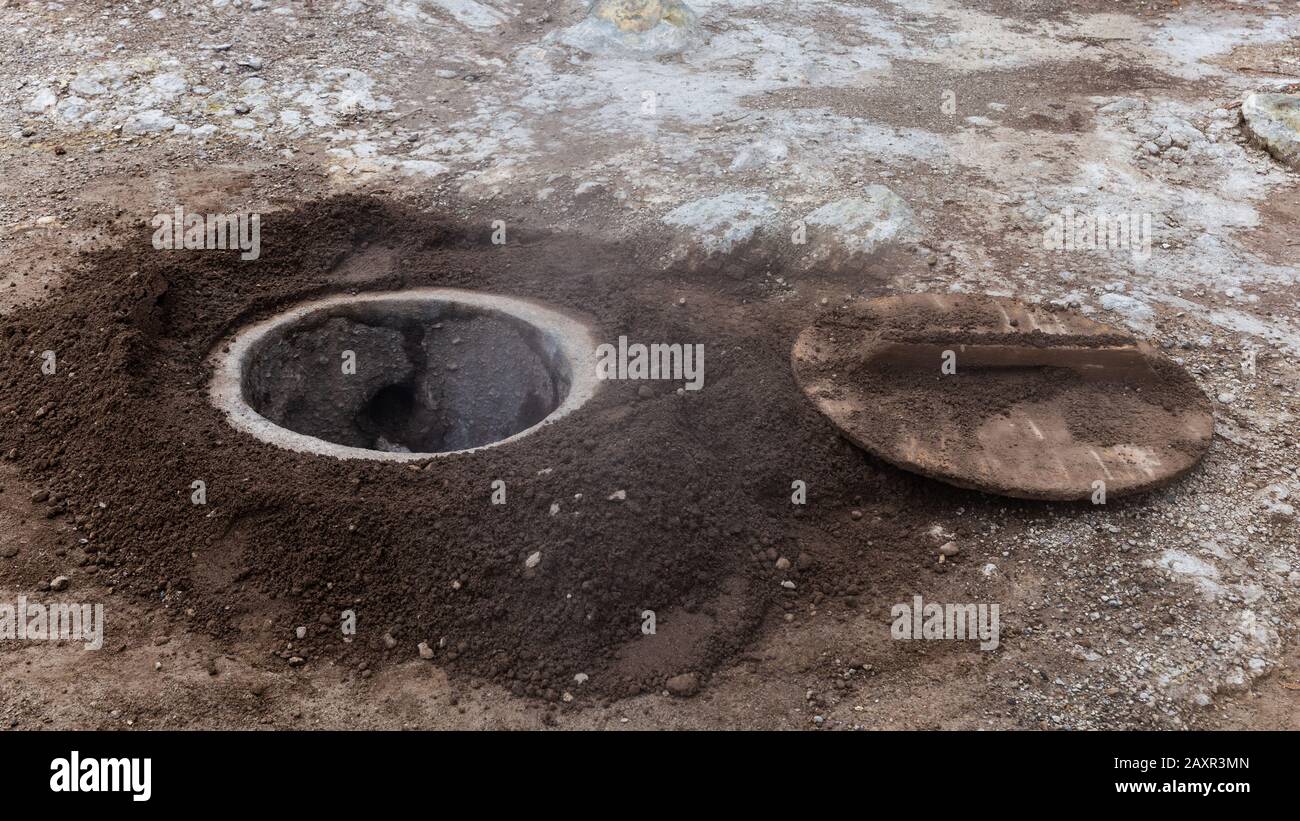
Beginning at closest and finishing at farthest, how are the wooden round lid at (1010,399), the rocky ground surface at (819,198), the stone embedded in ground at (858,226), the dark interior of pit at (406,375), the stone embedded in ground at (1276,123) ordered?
the rocky ground surface at (819,198) < the wooden round lid at (1010,399) < the dark interior of pit at (406,375) < the stone embedded in ground at (858,226) < the stone embedded in ground at (1276,123)

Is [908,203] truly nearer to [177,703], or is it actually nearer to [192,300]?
[192,300]

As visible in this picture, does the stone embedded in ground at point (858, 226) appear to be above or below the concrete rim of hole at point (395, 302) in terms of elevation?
above

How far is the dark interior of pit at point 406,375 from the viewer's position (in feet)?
17.5

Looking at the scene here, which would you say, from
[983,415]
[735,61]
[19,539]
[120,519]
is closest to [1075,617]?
[983,415]

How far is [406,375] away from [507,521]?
2.01 m

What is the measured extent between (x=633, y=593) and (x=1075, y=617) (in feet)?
5.85

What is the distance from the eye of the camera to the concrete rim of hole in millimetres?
4445

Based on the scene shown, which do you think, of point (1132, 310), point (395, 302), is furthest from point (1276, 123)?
point (395, 302)

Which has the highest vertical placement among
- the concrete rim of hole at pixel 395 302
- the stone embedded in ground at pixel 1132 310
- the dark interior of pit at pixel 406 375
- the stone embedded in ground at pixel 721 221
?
the stone embedded in ground at pixel 1132 310

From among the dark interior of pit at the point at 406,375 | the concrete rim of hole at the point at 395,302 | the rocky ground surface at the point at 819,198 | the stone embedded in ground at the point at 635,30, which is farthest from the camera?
the stone embedded in ground at the point at 635,30

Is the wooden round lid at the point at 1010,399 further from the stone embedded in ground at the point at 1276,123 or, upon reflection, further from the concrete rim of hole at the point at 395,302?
the stone embedded in ground at the point at 1276,123

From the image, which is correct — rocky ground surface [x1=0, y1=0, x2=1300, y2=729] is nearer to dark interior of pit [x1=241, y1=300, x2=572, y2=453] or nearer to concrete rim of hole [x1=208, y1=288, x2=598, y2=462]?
concrete rim of hole [x1=208, y1=288, x2=598, y2=462]

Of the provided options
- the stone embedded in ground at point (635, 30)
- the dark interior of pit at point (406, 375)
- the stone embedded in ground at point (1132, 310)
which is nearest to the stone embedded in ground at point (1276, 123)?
the stone embedded in ground at point (1132, 310)

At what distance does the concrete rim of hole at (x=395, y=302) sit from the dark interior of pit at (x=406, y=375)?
0.11ft
